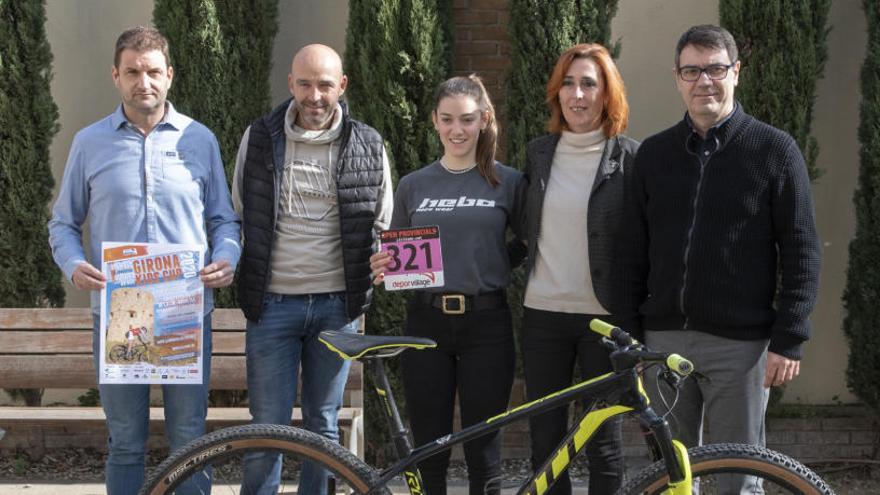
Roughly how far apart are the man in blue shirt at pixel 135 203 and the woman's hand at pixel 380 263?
0.53m

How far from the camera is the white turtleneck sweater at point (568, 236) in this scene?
3.60 m

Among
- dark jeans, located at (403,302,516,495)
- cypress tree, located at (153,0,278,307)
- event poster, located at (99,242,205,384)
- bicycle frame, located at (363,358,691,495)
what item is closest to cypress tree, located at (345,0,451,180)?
cypress tree, located at (153,0,278,307)

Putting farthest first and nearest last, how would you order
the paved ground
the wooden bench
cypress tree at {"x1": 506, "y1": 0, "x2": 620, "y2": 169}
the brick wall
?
the brick wall
cypress tree at {"x1": 506, "y1": 0, "x2": 620, "y2": 169}
the paved ground
the wooden bench

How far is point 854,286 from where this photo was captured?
5.46 metres

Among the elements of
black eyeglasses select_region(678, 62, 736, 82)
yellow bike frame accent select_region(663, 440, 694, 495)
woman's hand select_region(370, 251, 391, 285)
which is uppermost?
black eyeglasses select_region(678, 62, 736, 82)

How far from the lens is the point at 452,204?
369 centimetres

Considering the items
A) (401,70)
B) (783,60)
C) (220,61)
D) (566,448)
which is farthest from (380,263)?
(783,60)

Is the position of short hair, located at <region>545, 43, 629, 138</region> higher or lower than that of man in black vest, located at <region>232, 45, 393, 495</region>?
higher

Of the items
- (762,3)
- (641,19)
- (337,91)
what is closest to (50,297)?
(337,91)

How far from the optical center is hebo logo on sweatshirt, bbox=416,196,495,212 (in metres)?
3.69

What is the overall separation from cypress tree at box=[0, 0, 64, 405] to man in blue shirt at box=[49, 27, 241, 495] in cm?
219

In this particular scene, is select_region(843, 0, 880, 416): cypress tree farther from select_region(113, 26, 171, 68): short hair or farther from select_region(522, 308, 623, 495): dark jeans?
select_region(113, 26, 171, 68): short hair

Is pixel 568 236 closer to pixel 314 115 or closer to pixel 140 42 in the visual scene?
pixel 314 115

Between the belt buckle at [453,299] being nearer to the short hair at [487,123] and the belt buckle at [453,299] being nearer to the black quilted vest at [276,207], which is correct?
the black quilted vest at [276,207]
